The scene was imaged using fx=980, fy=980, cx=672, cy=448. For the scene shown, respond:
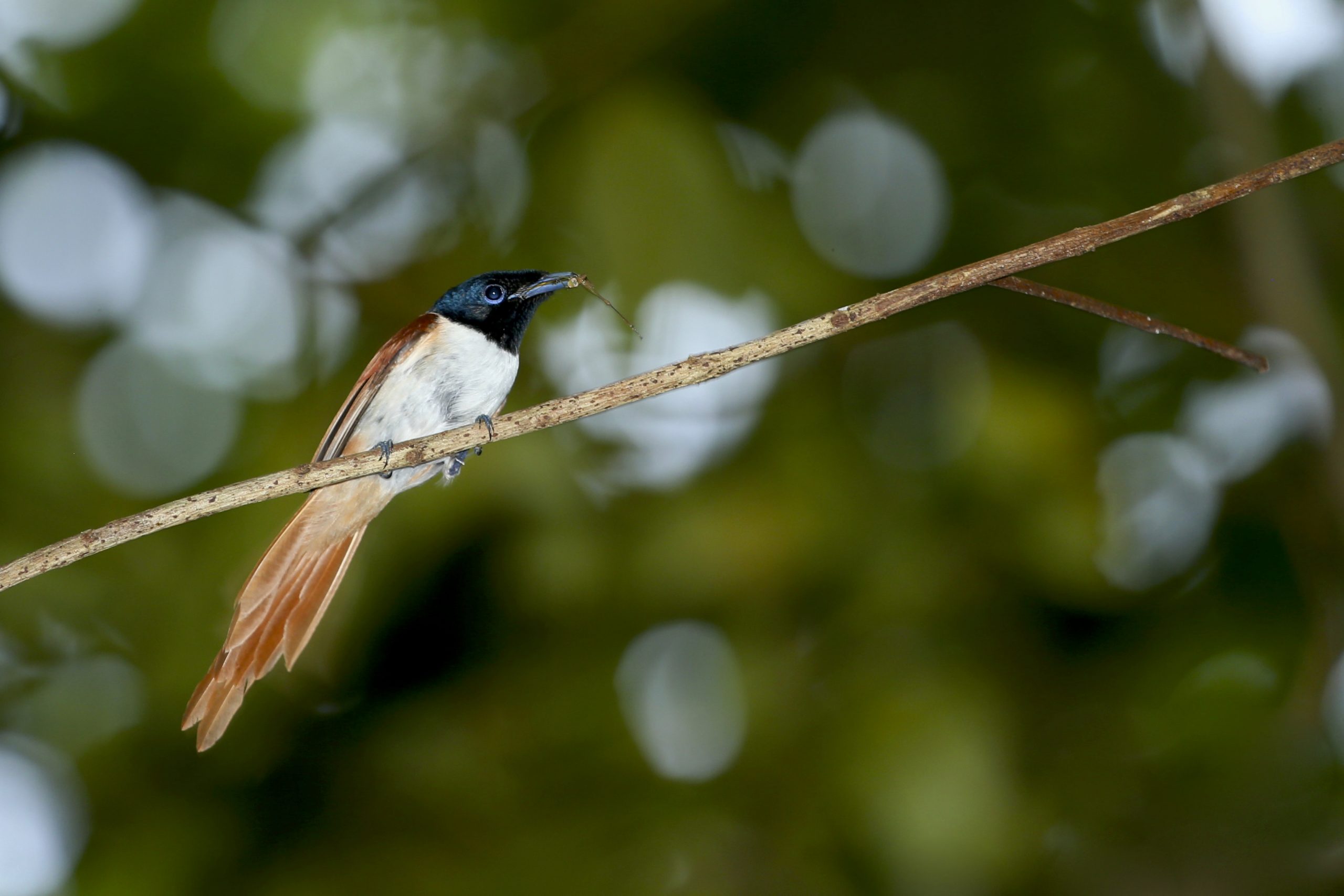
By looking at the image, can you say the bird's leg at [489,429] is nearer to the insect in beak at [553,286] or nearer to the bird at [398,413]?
the bird at [398,413]

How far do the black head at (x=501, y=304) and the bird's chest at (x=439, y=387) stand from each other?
0.23 ft

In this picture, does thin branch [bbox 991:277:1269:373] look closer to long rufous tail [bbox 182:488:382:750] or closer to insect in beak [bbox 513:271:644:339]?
insect in beak [bbox 513:271:644:339]

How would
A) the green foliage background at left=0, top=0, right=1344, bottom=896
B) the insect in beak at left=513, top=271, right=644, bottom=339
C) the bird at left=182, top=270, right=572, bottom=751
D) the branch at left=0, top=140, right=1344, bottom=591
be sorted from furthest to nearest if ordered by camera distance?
1. the green foliage background at left=0, top=0, right=1344, bottom=896
2. the insect in beak at left=513, top=271, right=644, bottom=339
3. the bird at left=182, top=270, right=572, bottom=751
4. the branch at left=0, top=140, right=1344, bottom=591

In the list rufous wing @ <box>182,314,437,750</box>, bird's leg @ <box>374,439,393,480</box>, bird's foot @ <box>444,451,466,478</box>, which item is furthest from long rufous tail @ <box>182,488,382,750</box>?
bird's foot @ <box>444,451,466,478</box>

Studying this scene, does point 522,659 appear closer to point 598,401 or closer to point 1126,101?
point 598,401

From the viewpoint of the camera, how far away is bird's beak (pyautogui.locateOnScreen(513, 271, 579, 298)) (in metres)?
2.35

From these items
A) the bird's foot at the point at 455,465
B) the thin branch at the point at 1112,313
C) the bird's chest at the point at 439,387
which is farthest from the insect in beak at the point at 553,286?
the thin branch at the point at 1112,313

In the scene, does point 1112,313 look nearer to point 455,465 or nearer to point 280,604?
point 280,604

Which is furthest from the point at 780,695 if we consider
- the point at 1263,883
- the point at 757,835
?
the point at 1263,883

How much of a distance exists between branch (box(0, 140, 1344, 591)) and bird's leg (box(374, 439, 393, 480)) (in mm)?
136

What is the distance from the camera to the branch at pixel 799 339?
3.88 ft

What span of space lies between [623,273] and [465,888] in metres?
2.29

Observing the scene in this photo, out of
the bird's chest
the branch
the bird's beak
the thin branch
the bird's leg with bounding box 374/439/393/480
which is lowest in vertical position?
the thin branch

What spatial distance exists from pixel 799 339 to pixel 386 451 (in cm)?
74
